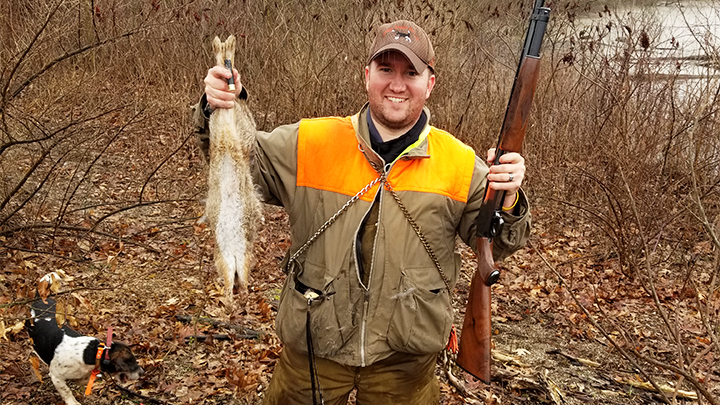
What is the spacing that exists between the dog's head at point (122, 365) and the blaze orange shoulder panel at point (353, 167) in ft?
7.43

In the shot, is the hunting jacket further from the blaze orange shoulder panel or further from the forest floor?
the forest floor

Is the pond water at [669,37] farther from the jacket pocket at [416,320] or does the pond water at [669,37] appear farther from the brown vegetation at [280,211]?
the jacket pocket at [416,320]

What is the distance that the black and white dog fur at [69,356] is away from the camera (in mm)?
3857

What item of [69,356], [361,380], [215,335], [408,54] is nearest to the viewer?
[408,54]

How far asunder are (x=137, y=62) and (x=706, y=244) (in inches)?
411

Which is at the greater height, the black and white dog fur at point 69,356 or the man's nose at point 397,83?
the man's nose at point 397,83

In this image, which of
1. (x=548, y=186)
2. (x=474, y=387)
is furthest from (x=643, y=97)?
→ (x=474, y=387)

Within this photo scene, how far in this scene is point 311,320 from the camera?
2.57 meters

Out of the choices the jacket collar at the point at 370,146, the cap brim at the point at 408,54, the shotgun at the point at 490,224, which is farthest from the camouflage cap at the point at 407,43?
the shotgun at the point at 490,224

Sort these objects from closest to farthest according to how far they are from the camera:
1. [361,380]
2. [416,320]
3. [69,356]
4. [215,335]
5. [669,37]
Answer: [416,320] < [361,380] < [69,356] < [215,335] < [669,37]

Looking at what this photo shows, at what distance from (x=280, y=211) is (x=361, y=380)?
5.62m

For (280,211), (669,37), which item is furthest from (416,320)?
(669,37)

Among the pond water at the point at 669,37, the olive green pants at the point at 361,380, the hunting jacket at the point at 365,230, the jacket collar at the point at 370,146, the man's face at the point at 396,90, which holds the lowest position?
the olive green pants at the point at 361,380

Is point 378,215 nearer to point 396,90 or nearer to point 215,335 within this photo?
point 396,90
